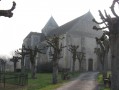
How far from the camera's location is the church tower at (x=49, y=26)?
7620cm

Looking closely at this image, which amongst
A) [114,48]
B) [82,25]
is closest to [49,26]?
[82,25]

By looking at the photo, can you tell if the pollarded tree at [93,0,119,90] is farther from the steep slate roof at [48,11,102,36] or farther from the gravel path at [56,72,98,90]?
the steep slate roof at [48,11,102,36]

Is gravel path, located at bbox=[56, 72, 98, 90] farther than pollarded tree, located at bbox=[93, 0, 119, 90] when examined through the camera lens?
Yes

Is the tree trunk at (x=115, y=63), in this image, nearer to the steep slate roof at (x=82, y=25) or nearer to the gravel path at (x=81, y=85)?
the gravel path at (x=81, y=85)

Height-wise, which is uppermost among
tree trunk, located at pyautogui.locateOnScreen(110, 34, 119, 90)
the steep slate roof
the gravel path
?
the steep slate roof

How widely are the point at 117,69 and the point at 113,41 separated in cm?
157

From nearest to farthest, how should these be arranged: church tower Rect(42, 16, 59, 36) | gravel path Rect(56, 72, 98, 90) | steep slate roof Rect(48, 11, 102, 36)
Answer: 1. gravel path Rect(56, 72, 98, 90)
2. steep slate roof Rect(48, 11, 102, 36)
3. church tower Rect(42, 16, 59, 36)

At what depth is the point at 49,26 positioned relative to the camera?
252ft

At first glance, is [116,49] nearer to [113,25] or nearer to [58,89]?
[113,25]

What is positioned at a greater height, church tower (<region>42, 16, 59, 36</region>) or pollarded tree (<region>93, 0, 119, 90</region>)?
church tower (<region>42, 16, 59, 36</region>)

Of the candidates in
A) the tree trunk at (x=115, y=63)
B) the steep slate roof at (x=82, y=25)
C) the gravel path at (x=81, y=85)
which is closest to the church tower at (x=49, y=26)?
the steep slate roof at (x=82, y=25)

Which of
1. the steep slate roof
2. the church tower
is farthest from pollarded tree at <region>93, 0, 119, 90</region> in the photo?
the church tower

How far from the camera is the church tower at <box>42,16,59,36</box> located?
7620cm

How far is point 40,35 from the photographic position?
7400cm
